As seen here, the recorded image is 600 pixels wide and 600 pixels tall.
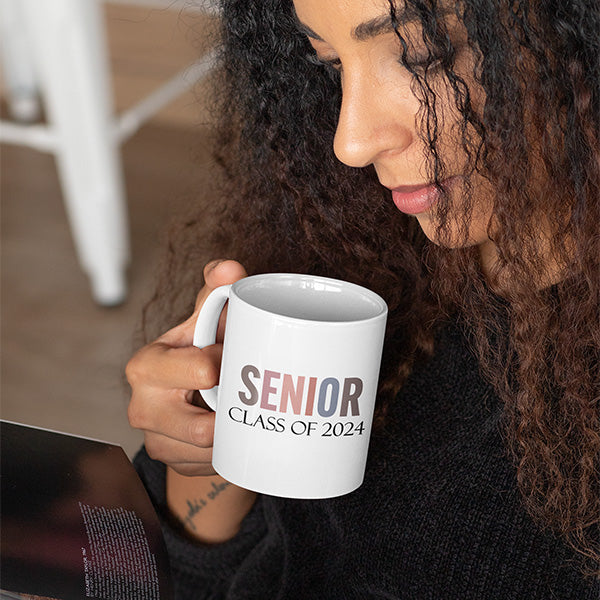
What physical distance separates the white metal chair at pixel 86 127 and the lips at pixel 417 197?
3.02ft

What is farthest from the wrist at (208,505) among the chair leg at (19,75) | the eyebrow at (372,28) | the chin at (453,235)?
the chair leg at (19,75)

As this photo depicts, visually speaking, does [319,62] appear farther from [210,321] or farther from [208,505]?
[208,505]

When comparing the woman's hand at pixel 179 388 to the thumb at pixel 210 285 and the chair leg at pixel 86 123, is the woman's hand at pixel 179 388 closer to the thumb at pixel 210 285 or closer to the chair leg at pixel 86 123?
the thumb at pixel 210 285

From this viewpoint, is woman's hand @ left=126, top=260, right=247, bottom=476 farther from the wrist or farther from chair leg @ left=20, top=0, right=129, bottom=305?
chair leg @ left=20, top=0, right=129, bottom=305

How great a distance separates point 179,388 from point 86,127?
942mm

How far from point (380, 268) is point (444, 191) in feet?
0.52

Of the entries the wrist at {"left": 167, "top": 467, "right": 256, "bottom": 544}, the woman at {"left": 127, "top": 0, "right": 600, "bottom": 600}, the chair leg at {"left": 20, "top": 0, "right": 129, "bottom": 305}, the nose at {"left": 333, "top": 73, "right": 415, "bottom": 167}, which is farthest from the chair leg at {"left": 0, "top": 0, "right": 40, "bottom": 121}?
the nose at {"left": 333, "top": 73, "right": 415, "bottom": 167}

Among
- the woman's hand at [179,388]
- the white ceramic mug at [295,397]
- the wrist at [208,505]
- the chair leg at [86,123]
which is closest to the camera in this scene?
the white ceramic mug at [295,397]

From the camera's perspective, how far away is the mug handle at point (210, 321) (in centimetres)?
57

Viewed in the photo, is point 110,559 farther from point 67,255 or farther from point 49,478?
point 67,255

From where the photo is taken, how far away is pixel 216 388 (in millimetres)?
609

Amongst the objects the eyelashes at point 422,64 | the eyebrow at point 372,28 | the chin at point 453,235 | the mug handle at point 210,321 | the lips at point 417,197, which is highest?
the eyebrow at point 372,28

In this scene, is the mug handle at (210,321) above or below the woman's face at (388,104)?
below

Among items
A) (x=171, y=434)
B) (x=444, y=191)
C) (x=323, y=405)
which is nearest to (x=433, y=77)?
(x=444, y=191)
